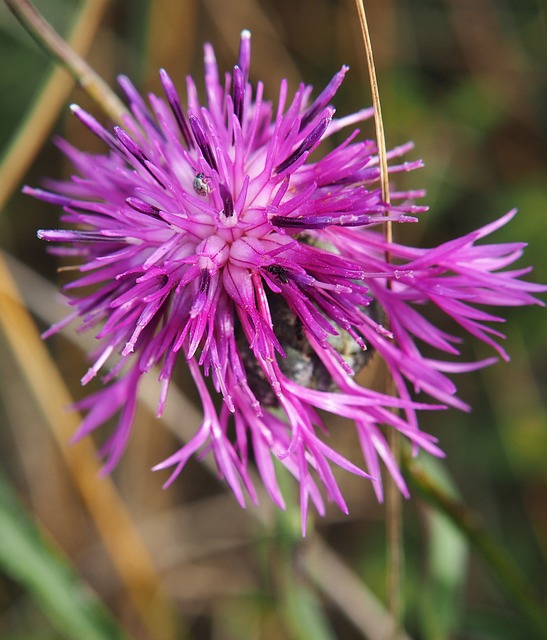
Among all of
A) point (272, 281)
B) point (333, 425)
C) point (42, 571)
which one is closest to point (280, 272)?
point (272, 281)

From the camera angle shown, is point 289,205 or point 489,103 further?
point 489,103

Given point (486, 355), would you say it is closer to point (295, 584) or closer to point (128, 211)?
point (295, 584)

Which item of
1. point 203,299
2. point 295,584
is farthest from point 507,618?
point 203,299

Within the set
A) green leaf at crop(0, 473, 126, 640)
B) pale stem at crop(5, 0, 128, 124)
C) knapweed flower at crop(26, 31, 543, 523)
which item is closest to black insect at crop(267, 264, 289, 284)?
knapweed flower at crop(26, 31, 543, 523)

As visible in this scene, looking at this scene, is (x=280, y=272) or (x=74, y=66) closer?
(x=280, y=272)

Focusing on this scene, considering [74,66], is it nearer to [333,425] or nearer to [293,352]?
[293,352]

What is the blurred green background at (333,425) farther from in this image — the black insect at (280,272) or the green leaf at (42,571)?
the black insect at (280,272)

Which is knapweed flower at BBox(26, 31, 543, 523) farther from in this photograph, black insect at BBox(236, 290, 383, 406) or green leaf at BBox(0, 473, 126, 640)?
green leaf at BBox(0, 473, 126, 640)
